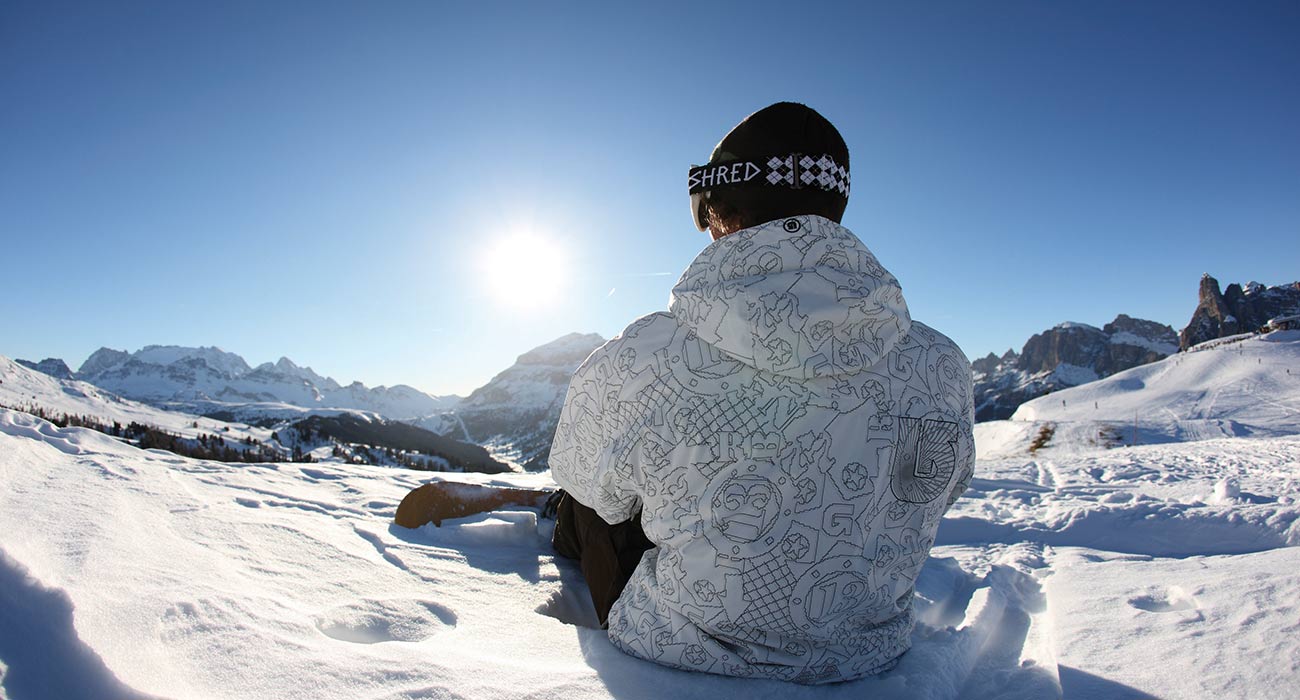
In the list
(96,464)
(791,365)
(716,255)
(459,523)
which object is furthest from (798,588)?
(96,464)

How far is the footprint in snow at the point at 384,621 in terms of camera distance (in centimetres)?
172

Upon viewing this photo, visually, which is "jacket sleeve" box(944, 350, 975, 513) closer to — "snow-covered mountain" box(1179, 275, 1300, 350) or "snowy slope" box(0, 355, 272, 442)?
"snowy slope" box(0, 355, 272, 442)

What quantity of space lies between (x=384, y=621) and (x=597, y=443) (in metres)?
0.93

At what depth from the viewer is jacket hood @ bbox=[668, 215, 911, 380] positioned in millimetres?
1548

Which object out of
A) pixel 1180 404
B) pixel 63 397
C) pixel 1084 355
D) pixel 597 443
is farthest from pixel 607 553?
pixel 1084 355

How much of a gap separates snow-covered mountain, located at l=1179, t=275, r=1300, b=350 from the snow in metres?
176

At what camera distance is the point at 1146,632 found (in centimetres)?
189

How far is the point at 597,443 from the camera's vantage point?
1858 millimetres

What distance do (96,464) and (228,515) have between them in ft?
3.96

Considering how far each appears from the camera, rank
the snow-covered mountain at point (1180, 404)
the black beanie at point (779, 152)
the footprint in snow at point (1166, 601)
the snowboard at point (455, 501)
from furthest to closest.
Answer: the snow-covered mountain at point (1180, 404) → the snowboard at point (455, 501) → the footprint in snow at point (1166, 601) → the black beanie at point (779, 152)

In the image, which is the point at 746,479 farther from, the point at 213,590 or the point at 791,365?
the point at 213,590

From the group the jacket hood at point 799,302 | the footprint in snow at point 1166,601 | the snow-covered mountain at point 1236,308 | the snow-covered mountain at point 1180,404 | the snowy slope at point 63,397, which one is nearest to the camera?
the jacket hood at point 799,302

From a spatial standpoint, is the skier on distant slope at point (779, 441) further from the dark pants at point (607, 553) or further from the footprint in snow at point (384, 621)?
the footprint in snow at point (384, 621)

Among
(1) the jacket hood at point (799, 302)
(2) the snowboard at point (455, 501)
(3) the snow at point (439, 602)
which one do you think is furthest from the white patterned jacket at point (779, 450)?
(2) the snowboard at point (455, 501)
